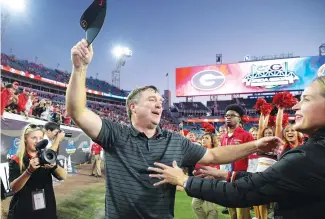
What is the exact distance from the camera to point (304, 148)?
149 cm

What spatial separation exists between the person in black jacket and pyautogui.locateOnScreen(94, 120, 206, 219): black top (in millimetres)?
560

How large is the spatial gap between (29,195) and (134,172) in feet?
5.11

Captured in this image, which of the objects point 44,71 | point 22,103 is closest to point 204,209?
point 22,103

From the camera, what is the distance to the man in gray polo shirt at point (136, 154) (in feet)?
7.08

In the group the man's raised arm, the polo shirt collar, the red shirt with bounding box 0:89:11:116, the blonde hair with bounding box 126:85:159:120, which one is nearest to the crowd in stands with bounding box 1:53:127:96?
the red shirt with bounding box 0:89:11:116

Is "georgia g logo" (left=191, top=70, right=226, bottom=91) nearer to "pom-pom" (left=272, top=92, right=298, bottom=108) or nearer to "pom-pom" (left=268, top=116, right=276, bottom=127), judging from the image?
"pom-pom" (left=268, top=116, right=276, bottom=127)

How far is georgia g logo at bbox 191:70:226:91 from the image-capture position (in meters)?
31.2

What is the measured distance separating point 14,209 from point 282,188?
2830 mm

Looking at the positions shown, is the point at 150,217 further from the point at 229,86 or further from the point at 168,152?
the point at 229,86

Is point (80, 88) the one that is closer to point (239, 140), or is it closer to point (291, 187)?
point (291, 187)

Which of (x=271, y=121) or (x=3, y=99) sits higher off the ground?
(x=3, y=99)

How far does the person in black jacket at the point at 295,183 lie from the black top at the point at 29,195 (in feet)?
6.91

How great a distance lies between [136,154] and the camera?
2.26m

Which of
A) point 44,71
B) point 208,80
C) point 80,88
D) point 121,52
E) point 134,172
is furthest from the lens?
point 121,52
